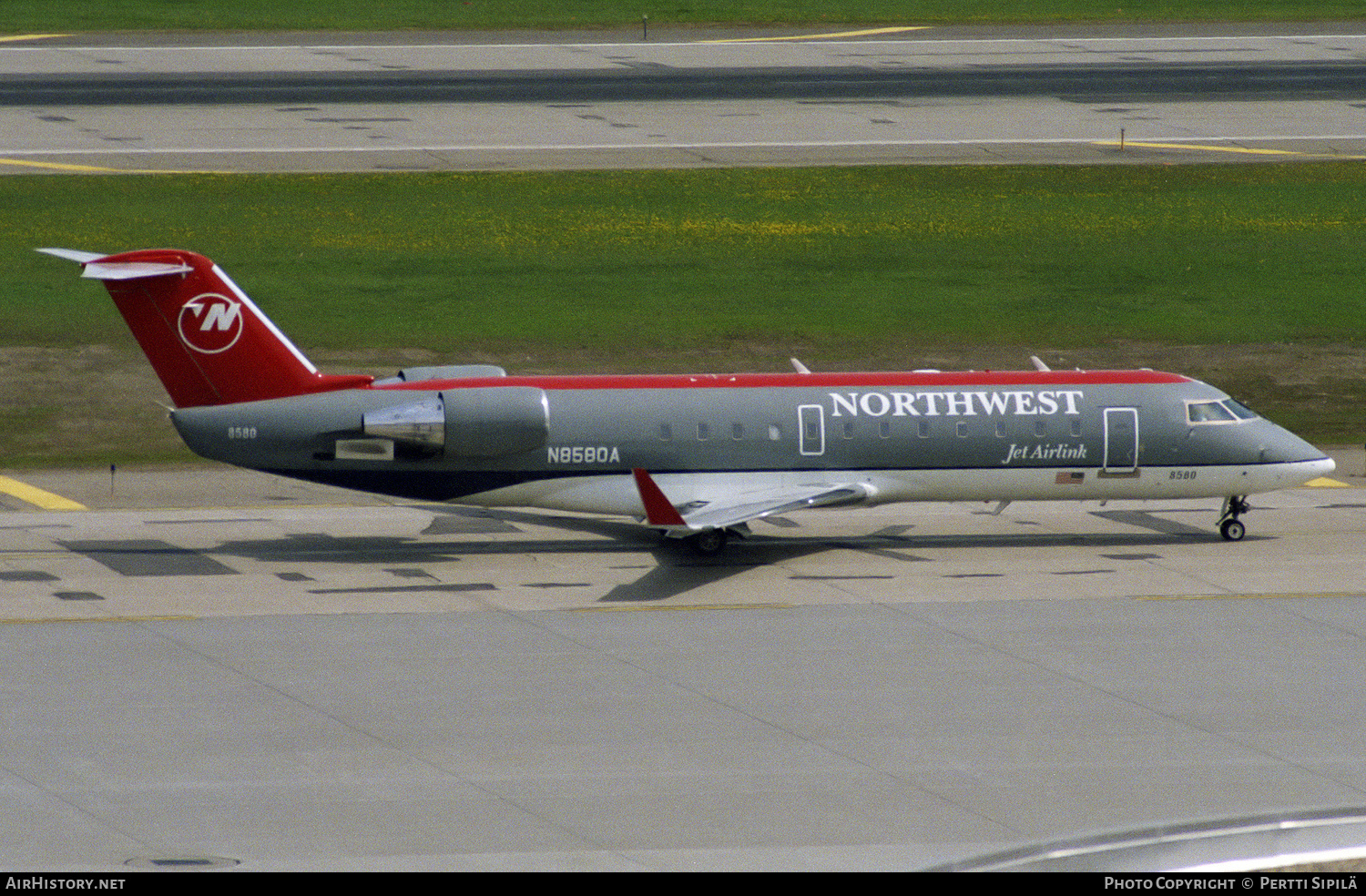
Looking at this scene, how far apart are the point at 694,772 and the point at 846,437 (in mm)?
13458

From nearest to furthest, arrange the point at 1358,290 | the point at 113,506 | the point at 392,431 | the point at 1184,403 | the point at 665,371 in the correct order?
the point at 392,431 → the point at 1184,403 → the point at 113,506 → the point at 665,371 → the point at 1358,290

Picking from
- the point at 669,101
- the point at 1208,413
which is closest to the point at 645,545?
the point at 1208,413

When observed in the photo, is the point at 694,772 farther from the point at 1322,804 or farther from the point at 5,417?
the point at 5,417

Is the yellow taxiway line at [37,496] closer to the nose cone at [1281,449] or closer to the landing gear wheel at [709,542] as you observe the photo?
the landing gear wheel at [709,542]

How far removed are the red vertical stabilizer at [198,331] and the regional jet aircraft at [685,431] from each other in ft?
0.12

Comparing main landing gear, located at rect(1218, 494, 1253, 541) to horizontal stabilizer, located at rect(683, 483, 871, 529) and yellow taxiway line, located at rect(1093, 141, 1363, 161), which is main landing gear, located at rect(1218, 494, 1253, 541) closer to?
horizontal stabilizer, located at rect(683, 483, 871, 529)

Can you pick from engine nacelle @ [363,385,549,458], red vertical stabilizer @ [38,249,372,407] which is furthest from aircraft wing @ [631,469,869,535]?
red vertical stabilizer @ [38,249,372,407]

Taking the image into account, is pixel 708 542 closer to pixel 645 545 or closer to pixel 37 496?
pixel 645 545

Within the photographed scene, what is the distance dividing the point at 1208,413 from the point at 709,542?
10.9 m

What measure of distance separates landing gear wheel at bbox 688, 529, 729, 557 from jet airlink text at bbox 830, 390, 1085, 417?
3339 millimetres

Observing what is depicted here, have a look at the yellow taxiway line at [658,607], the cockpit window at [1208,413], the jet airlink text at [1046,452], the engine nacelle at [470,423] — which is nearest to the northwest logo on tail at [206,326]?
the engine nacelle at [470,423]

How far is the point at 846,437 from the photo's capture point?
37438mm

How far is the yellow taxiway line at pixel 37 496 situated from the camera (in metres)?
41.3

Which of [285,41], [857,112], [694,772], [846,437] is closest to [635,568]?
[846,437]
